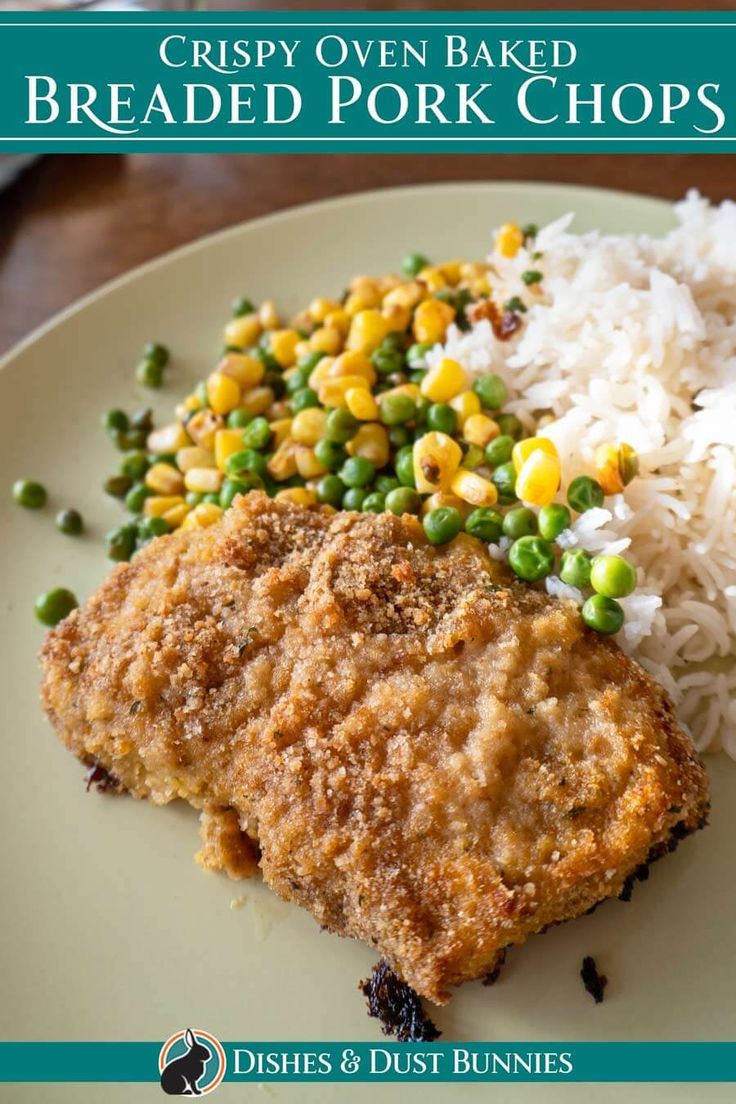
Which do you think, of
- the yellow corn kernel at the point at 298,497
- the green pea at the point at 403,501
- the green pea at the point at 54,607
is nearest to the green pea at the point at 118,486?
the green pea at the point at 54,607

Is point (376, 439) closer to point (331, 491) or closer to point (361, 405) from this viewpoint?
point (361, 405)

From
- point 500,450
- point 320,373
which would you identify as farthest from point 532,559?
point 320,373

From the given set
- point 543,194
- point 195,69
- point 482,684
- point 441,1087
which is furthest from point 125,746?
point 543,194

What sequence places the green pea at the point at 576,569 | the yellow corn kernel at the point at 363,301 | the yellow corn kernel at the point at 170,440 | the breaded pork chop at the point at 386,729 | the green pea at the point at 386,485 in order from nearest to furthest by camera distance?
the breaded pork chop at the point at 386,729, the green pea at the point at 576,569, the green pea at the point at 386,485, the yellow corn kernel at the point at 170,440, the yellow corn kernel at the point at 363,301

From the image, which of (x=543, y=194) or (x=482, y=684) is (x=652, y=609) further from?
(x=543, y=194)

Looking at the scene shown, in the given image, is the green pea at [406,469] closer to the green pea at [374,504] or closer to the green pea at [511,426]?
the green pea at [374,504]

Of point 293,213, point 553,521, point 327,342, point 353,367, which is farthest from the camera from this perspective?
point 293,213
